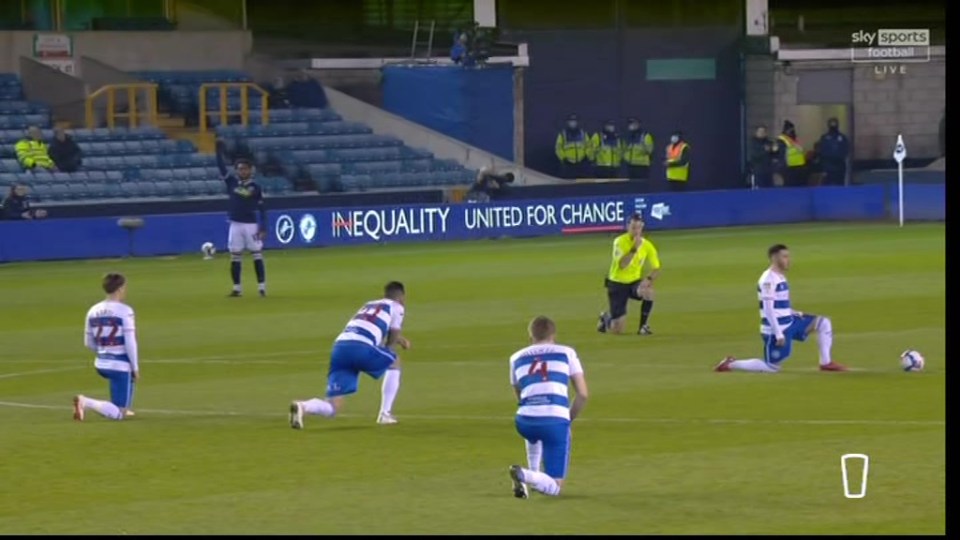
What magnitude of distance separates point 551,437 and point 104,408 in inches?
244

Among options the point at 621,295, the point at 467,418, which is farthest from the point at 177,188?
the point at 467,418

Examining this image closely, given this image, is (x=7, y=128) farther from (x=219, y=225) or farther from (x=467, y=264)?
(x=467, y=264)

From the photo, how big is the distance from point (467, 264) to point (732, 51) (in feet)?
73.8

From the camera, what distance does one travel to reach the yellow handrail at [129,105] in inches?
1975

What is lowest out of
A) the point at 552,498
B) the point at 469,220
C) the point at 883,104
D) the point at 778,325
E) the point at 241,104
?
the point at 469,220

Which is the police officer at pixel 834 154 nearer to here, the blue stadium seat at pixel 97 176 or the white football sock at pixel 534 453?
the blue stadium seat at pixel 97 176

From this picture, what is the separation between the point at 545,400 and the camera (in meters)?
14.6

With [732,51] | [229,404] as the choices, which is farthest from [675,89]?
[229,404]

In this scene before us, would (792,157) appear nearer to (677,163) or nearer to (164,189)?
(677,163)

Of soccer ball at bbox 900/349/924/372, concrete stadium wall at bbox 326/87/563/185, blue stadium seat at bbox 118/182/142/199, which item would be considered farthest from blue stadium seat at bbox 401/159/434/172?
soccer ball at bbox 900/349/924/372

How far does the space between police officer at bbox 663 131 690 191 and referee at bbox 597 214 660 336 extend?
24.9 metres

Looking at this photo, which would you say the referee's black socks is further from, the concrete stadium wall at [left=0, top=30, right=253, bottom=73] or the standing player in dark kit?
the concrete stadium wall at [left=0, top=30, right=253, bottom=73]

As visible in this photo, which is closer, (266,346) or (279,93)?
(266,346)

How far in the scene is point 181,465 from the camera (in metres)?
16.9
